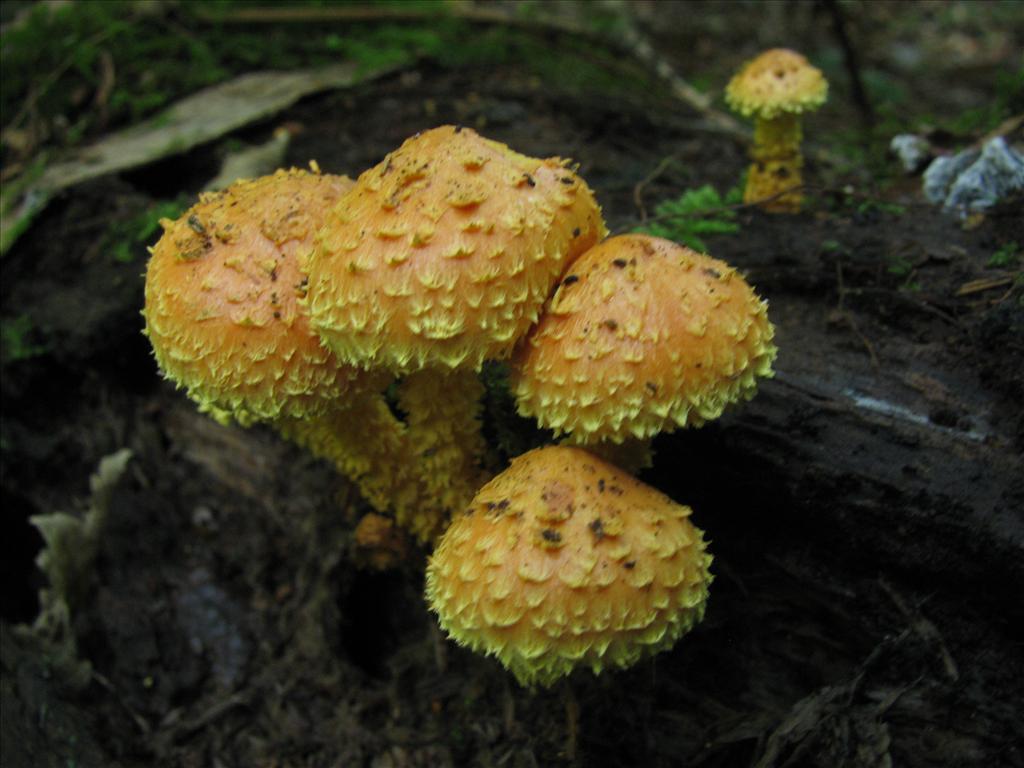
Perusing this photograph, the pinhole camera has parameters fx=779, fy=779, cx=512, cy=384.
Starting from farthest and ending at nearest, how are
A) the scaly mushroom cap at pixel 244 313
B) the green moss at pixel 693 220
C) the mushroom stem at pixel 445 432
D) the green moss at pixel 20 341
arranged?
Answer: the green moss at pixel 20 341
the green moss at pixel 693 220
the mushroom stem at pixel 445 432
the scaly mushroom cap at pixel 244 313

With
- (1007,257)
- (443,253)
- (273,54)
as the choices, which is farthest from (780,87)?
(273,54)

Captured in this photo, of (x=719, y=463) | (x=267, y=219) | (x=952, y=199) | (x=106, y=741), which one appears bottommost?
(x=106, y=741)

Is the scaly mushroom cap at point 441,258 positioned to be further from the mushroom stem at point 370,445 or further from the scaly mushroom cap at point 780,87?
the scaly mushroom cap at point 780,87

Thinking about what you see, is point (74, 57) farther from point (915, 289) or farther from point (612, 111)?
point (915, 289)

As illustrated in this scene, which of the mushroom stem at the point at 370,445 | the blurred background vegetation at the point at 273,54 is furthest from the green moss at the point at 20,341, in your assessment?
the mushroom stem at the point at 370,445

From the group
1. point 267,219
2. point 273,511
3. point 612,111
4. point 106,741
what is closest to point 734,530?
point 267,219

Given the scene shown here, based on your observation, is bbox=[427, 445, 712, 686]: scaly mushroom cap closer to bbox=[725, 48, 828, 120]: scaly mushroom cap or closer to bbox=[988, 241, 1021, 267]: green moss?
bbox=[988, 241, 1021, 267]: green moss
